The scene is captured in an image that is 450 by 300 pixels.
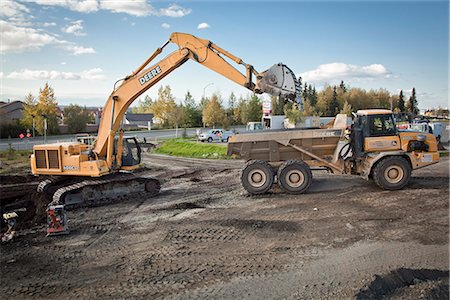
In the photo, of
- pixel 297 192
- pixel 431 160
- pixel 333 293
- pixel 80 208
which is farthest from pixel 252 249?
pixel 431 160

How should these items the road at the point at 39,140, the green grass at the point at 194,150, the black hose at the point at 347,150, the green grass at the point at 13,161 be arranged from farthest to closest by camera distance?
the road at the point at 39,140
the green grass at the point at 194,150
the green grass at the point at 13,161
the black hose at the point at 347,150

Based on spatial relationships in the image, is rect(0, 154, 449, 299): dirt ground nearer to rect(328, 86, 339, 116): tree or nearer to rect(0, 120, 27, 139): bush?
rect(0, 120, 27, 139): bush

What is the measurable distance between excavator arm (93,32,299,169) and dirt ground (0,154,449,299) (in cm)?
240

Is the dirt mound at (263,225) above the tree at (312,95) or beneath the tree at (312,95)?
beneath

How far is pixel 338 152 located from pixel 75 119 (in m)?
43.9

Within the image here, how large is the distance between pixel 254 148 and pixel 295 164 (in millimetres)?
1509

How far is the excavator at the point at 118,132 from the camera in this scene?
1117 cm

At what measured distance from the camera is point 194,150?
25.3 m

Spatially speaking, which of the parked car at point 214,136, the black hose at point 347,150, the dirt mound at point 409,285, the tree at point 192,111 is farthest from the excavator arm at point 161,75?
the tree at point 192,111

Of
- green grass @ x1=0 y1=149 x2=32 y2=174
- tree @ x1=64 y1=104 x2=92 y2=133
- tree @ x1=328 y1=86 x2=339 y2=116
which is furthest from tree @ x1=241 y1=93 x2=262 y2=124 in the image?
green grass @ x1=0 y1=149 x2=32 y2=174

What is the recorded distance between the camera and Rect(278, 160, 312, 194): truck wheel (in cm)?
1179

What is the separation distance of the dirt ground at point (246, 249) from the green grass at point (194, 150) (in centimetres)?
1142

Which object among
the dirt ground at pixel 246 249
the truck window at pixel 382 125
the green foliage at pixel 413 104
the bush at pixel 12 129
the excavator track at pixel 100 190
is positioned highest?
the green foliage at pixel 413 104

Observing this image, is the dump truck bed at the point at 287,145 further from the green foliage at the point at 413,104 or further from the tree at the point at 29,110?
the green foliage at the point at 413,104
